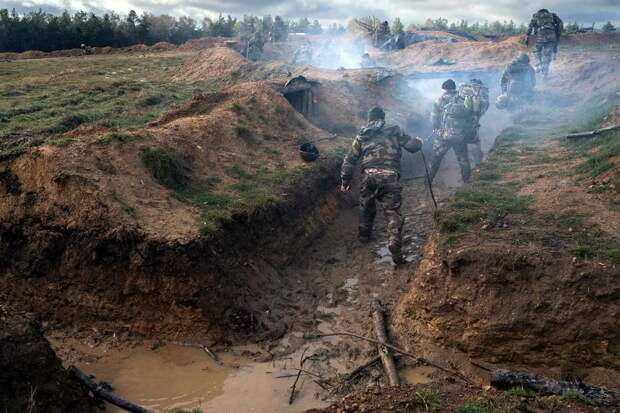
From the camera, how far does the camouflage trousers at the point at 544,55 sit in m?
20.2

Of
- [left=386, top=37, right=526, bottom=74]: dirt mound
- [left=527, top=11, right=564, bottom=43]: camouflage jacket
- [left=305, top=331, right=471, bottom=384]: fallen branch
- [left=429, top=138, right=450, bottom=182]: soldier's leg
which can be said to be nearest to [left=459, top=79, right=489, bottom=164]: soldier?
[left=429, top=138, right=450, bottom=182]: soldier's leg

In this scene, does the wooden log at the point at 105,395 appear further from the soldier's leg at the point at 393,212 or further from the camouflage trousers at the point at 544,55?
the camouflage trousers at the point at 544,55

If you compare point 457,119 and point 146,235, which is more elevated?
point 457,119

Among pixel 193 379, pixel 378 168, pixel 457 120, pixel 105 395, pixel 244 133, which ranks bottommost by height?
pixel 193 379

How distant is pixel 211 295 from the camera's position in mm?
6727

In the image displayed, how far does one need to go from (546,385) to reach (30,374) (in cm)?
470

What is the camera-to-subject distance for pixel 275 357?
6.42m

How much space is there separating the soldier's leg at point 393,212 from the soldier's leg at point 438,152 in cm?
331

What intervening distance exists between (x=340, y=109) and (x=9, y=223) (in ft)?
34.4

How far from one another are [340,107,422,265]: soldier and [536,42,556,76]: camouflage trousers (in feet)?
44.8

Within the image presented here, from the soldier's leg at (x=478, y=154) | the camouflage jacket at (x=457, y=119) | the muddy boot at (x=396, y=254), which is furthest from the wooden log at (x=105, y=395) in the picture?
the soldier's leg at (x=478, y=154)

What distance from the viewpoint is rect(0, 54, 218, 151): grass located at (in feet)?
38.5

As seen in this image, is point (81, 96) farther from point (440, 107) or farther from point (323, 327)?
point (323, 327)

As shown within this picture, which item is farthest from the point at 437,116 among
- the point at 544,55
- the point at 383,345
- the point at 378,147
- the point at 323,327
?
the point at 544,55
